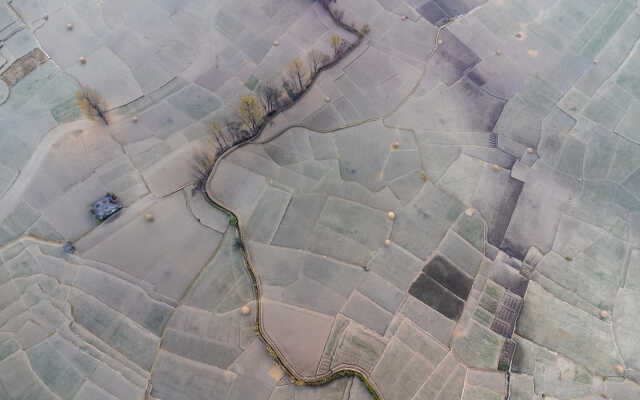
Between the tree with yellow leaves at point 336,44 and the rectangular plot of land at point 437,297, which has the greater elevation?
the tree with yellow leaves at point 336,44

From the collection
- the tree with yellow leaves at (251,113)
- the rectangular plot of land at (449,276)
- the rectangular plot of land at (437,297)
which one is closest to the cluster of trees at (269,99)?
the tree with yellow leaves at (251,113)

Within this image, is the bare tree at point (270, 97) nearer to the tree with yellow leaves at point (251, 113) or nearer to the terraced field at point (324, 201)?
the terraced field at point (324, 201)

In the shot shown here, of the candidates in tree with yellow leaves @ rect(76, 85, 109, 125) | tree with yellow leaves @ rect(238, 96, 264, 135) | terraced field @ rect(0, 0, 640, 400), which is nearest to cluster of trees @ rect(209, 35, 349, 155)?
tree with yellow leaves @ rect(238, 96, 264, 135)

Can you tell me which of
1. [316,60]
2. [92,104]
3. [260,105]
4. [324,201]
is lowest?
[324,201]

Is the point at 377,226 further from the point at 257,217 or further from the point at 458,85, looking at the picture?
the point at 458,85

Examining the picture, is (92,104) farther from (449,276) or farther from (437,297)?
(449,276)

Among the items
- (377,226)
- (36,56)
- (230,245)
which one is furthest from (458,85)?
(36,56)

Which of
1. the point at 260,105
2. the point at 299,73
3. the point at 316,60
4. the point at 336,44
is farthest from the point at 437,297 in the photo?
the point at 336,44
